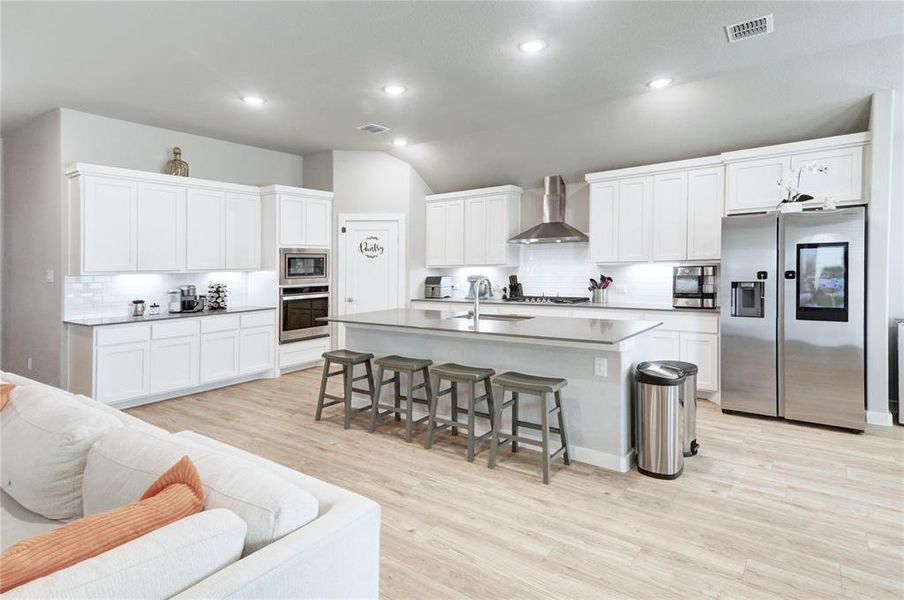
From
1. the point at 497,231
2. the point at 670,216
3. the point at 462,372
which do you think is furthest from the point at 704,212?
the point at 462,372

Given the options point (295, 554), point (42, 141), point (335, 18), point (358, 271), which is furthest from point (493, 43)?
point (42, 141)

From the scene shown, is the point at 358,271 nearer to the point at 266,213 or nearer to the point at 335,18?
the point at 266,213

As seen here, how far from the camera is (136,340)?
481 centimetres

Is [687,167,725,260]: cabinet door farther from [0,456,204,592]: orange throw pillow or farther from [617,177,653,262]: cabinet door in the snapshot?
[0,456,204,592]: orange throw pillow

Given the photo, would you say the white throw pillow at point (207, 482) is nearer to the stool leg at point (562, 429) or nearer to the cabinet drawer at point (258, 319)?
the stool leg at point (562, 429)

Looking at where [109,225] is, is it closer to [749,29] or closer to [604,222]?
[604,222]

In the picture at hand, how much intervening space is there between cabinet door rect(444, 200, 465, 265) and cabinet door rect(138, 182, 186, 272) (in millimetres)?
3282

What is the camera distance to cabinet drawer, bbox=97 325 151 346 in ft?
14.9

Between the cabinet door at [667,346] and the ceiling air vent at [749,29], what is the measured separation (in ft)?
8.93

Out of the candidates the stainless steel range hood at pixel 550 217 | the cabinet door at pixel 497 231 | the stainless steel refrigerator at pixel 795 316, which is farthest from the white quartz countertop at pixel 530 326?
the cabinet door at pixel 497 231

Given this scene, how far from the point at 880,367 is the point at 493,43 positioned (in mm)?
4108

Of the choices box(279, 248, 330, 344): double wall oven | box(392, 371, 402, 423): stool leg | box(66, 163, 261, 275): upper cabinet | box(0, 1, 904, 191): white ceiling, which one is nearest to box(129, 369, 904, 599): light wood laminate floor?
box(392, 371, 402, 423): stool leg

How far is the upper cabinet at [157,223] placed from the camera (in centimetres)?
472

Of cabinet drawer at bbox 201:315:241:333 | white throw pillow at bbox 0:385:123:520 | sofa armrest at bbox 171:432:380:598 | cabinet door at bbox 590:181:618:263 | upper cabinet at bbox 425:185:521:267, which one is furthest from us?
upper cabinet at bbox 425:185:521:267
